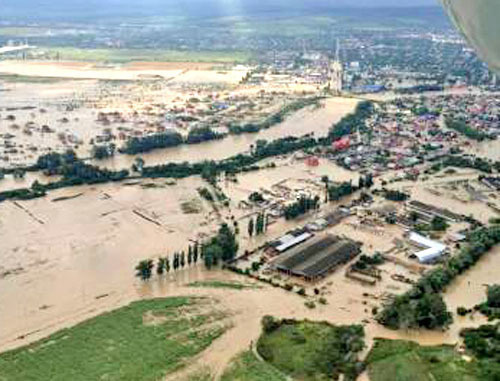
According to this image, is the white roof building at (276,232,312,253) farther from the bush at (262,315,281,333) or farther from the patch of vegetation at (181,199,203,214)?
the bush at (262,315,281,333)

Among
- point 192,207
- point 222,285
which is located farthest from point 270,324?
point 192,207

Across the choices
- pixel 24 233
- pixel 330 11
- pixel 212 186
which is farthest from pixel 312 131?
pixel 330 11

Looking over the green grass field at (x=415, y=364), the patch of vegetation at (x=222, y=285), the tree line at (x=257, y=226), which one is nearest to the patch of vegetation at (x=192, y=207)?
the tree line at (x=257, y=226)

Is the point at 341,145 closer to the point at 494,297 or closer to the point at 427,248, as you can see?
the point at 427,248

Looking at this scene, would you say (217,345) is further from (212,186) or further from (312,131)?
(312,131)

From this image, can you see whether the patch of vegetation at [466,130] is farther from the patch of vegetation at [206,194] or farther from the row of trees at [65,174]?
the row of trees at [65,174]
